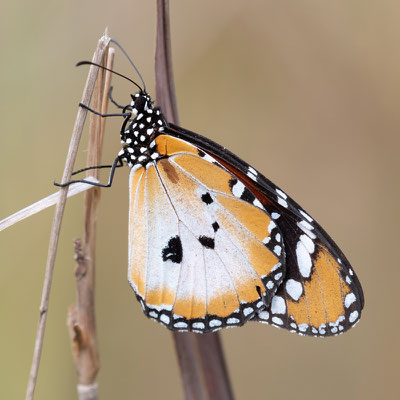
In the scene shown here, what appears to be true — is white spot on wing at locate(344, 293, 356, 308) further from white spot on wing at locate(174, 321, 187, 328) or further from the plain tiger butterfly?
white spot on wing at locate(174, 321, 187, 328)

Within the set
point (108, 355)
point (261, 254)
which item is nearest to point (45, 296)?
point (261, 254)

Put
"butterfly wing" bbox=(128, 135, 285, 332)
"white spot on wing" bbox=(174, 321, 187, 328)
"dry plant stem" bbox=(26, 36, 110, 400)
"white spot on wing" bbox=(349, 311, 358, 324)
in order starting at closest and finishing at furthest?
1. "dry plant stem" bbox=(26, 36, 110, 400)
2. "white spot on wing" bbox=(174, 321, 187, 328)
3. "white spot on wing" bbox=(349, 311, 358, 324)
4. "butterfly wing" bbox=(128, 135, 285, 332)

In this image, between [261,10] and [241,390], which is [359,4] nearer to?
[261,10]

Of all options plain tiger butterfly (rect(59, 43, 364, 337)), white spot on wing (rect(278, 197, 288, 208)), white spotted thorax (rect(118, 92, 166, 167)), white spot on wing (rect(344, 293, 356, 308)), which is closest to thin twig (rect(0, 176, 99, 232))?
plain tiger butterfly (rect(59, 43, 364, 337))

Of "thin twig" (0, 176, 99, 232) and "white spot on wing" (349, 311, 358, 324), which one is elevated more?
"thin twig" (0, 176, 99, 232)

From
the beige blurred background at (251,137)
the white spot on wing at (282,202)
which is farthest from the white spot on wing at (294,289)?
the beige blurred background at (251,137)

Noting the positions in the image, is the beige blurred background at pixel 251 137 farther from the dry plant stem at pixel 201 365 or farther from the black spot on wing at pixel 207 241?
the dry plant stem at pixel 201 365

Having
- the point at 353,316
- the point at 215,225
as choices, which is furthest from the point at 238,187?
the point at 353,316

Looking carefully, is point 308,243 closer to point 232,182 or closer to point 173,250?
point 232,182
